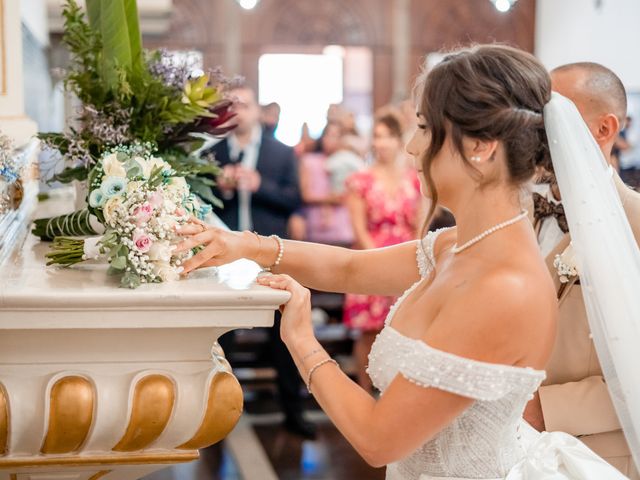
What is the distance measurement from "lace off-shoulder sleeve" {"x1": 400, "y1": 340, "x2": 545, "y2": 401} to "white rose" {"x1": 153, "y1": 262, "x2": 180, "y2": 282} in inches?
20.4

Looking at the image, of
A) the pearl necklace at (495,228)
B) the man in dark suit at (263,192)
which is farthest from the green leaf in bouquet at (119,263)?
the man in dark suit at (263,192)

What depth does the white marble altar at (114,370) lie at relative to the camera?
179cm

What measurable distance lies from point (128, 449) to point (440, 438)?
63 centimetres

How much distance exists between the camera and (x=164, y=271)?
1.95 metres

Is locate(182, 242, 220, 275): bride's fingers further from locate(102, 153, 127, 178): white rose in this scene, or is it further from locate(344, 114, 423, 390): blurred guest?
locate(344, 114, 423, 390): blurred guest

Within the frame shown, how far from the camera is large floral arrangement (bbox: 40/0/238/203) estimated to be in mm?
2693

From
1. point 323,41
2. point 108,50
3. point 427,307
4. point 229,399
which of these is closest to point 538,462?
point 427,307

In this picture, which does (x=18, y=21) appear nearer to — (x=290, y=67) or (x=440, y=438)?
(x=440, y=438)

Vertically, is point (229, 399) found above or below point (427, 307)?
below

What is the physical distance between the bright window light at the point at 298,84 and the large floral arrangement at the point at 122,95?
8.34m

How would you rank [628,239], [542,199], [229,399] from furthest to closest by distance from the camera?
[542,199]
[628,239]
[229,399]

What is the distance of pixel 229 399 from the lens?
1944mm

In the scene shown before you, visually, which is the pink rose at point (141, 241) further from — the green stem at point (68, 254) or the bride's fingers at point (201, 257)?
the green stem at point (68, 254)

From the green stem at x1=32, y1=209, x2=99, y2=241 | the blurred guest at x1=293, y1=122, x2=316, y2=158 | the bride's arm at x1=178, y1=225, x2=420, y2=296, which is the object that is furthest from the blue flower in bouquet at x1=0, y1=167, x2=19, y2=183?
the blurred guest at x1=293, y1=122, x2=316, y2=158
